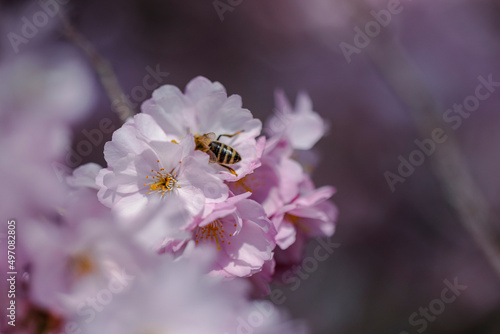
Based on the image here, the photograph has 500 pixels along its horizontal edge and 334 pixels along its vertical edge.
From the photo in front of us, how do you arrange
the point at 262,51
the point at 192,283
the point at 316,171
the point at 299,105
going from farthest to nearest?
the point at 262,51 < the point at 316,171 < the point at 299,105 < the point at 192,283

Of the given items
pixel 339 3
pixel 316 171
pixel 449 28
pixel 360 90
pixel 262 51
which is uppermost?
pixel 449 28

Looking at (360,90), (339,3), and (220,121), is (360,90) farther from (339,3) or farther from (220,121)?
(220,121)

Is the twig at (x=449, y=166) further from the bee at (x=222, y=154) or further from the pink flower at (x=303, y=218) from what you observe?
the bee at (x=222, y=154)

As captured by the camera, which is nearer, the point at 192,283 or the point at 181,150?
the point at 192,283

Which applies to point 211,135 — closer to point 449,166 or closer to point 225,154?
point 225,154

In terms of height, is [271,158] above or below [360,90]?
above

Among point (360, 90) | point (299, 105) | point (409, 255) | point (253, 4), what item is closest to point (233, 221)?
point (299, 105)
